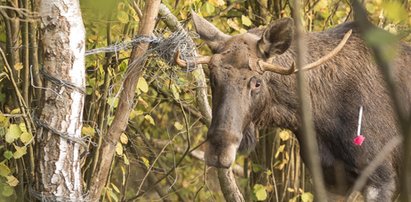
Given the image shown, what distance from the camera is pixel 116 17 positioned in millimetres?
6215

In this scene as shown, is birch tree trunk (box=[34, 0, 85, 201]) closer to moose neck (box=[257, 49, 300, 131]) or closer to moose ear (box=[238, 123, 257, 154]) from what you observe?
moose ear (box=[238, 123, 257, 154])

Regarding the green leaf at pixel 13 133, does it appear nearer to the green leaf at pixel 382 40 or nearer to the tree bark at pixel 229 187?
the tree bark at pixel 229 187

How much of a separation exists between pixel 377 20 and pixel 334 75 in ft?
6.27

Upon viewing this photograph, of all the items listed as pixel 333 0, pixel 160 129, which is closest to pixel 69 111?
pixel 333 0

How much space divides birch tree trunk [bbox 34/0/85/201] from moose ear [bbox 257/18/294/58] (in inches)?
55.0

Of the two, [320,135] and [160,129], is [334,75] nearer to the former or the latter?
[320,135]

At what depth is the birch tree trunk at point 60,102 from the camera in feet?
16.2

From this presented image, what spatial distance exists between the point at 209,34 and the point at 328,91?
3.22 ft

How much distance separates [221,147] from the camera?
17.6 ft

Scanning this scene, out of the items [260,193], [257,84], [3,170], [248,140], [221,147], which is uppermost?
[257,84]

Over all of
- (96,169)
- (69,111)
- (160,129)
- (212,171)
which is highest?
(69,111)

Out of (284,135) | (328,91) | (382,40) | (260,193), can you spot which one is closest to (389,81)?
(382,40)

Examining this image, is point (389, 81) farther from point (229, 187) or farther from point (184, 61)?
point (229, 187)

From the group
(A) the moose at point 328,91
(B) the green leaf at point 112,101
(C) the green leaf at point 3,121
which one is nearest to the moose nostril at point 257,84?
(A) the moose at point 328,91
